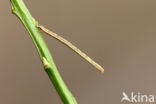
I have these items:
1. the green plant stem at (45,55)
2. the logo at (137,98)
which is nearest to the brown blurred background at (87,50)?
the logo at (137,98)

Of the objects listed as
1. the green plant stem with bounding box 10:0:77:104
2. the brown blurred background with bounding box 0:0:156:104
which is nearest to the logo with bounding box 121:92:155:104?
the brown blurred background with bounding box 0:0:156:104

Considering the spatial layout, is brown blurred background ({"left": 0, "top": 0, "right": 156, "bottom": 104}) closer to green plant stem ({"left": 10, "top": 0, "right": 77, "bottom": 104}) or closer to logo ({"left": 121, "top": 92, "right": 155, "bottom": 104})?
logo ({"left": 121, "top": 92, "right": 155, "bottom": 104})

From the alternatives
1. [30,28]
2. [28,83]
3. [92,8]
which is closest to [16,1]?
[30,28]

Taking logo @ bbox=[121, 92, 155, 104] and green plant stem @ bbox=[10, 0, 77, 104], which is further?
logo @ bbox=[121, 92, 155, 104]

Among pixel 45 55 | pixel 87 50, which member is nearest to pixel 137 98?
pixel 87 50

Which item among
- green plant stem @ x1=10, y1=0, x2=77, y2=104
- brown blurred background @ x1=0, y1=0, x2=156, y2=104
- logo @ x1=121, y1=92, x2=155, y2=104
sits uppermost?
brown blurred background @ x1=0, y1=0, x2=156, y2=104

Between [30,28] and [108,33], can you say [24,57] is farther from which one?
[30,28]
